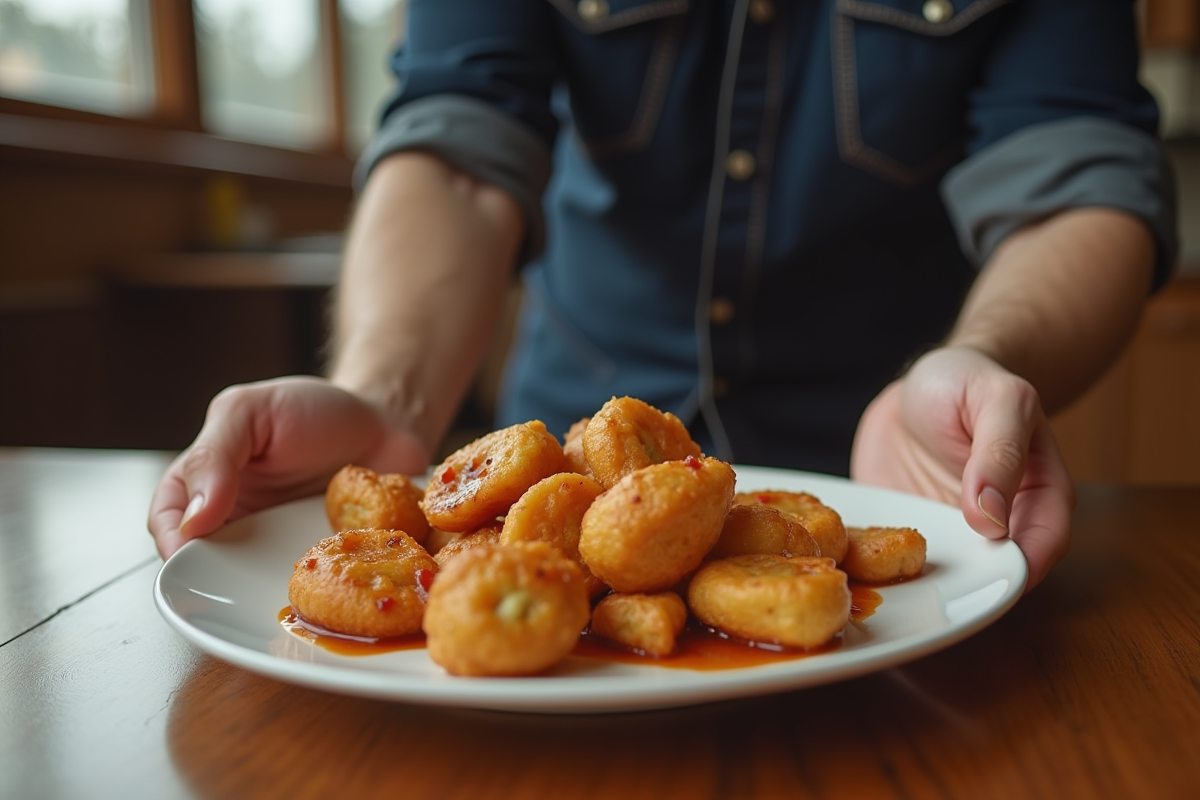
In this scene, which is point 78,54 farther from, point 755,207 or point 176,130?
point 755,207

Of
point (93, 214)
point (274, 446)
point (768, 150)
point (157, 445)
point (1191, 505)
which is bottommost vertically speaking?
point (157, 445)

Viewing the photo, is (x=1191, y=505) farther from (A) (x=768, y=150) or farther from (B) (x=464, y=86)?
(B) (x=464, y=86)

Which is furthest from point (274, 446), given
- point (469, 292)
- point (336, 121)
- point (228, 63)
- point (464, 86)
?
point (336, 121)

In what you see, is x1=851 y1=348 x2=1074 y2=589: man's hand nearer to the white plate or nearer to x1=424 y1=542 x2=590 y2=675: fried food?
the white plate

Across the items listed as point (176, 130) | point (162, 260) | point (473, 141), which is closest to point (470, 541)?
point (473, 141)

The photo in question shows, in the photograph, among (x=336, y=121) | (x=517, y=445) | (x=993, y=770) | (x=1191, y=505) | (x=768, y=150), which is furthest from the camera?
(x=336, y=121)

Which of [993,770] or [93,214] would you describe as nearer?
[993,770]

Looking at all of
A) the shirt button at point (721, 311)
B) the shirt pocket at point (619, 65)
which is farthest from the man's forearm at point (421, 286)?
the shirt button at point (721, 311)
